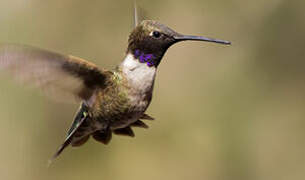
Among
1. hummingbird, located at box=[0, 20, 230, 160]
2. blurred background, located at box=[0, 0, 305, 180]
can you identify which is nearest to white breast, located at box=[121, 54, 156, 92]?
hummingbird, located at box=[0, 20, 230, 160]

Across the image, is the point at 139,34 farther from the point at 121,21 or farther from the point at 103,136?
the point at 121,21

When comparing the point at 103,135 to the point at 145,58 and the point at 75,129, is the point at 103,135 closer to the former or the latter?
the point at 75,129

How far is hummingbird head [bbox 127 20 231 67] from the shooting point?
1.00 m

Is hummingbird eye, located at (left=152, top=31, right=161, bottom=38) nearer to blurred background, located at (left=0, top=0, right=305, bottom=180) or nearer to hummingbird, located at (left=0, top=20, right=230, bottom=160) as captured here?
hummingbird, located at (left=0, top=20, right=230, bottom=160)

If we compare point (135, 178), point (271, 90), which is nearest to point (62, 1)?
point (135, 178)

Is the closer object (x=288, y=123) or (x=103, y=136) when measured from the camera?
(x=103, y=136)

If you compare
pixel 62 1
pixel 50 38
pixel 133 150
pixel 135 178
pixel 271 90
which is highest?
pixel 62 1

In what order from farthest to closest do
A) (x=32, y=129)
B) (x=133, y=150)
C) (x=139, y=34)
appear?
(x=133, y=150)
(x=32, y=129)
(x=139, y=34)

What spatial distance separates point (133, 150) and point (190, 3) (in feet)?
3.08

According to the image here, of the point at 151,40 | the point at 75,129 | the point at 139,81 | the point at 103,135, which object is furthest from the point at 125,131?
the point at 151,40

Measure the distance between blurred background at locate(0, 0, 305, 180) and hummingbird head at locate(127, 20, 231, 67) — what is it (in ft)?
4.58

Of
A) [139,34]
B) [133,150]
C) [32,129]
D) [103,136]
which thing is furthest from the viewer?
[133,150]

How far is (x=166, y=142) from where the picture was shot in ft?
8.41

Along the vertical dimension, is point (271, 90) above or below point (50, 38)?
below
